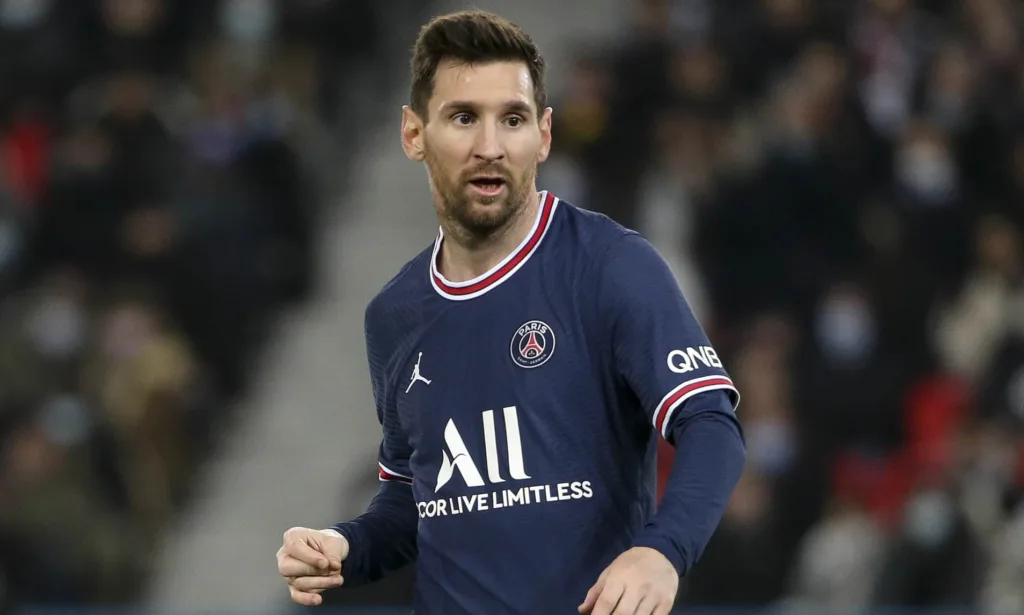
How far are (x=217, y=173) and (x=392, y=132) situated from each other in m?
2.43

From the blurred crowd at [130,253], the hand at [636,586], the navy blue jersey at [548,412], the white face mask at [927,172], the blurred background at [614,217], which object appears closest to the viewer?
the hand at [636,586]

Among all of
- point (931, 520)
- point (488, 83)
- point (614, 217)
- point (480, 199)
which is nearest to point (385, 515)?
point (480, 199)

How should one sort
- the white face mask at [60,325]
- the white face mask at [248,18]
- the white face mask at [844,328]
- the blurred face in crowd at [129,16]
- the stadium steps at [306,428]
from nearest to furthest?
the white face mask at [844,328], the white face mask at [60,325], the stadium steps at [306,428], the blurred face in crowd at [129,16], the white face mask at [248,18]

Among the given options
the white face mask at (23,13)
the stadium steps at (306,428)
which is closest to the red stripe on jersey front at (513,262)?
the stadium steps at (306,428)

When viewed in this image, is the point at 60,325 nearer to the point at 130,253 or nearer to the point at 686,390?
the point at 130,253

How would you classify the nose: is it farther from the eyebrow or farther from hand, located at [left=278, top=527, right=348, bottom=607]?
hand, located at [left=278, top=527, right=348, bottom=607]

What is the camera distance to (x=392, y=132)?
43.3 ft

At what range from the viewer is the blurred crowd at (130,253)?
995 cm

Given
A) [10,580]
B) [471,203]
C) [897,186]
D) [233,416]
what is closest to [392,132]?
[233,416]

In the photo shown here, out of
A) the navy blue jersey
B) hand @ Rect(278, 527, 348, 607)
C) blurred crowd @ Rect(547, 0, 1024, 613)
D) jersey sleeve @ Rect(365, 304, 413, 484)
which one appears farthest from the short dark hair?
blurred crowd @ Rect(547, 0, 1024, 613)

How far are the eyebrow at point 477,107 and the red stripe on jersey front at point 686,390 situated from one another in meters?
0.66

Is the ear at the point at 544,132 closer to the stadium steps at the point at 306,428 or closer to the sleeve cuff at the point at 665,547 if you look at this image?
the sleeve cuff at the point at 665,547

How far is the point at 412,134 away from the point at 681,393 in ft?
2.87

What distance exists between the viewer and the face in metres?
3.48
